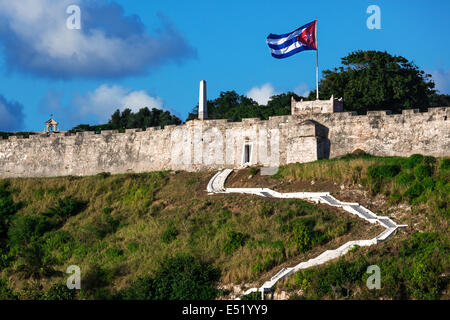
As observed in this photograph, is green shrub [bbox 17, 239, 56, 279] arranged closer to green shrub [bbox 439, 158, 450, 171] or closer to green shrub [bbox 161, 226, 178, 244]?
green shrub [bbox 161, 226, 178, 244]

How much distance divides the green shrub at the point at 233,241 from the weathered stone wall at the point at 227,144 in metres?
9.03

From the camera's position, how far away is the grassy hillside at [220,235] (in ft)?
95.4

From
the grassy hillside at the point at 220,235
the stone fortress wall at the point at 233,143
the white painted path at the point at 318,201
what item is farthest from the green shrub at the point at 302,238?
the stone fortress wall at the point at 233,143

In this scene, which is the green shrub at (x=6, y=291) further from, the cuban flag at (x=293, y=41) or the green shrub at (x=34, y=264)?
the cuban flag at (x=293, y=41)

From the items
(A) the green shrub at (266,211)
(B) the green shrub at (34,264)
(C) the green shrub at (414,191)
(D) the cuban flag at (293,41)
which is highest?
(D) the cuban flag at (293,41)

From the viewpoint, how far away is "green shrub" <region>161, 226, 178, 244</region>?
3594cm

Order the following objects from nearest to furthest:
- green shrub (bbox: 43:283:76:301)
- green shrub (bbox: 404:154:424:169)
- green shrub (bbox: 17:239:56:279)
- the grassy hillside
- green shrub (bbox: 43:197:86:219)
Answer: the grassy hillside → green shrub (bbox: 43:283:76:301) → green shrub (bbox: 17:239:56:279) → green shrub (bbox: 404:154:424:169) → green shrub (bbox: 43:197:86:219)

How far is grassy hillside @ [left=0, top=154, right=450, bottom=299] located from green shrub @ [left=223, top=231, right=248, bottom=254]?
0.19ft

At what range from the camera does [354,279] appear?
28078 mm

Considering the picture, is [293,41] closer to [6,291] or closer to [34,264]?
[34,264]

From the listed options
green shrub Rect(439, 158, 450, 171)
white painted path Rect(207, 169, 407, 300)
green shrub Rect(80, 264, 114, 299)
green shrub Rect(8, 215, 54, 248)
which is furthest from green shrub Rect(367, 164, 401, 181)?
green shrub Rect(8, 215, 54, 248)
